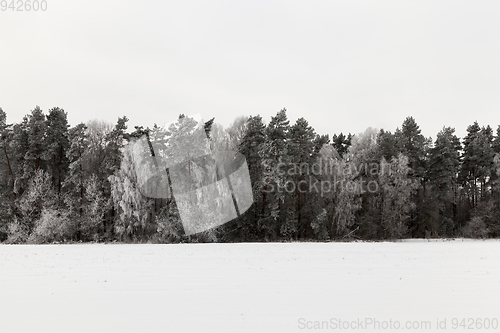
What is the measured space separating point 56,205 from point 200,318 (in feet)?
143

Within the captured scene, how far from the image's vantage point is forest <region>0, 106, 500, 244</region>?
44.9m

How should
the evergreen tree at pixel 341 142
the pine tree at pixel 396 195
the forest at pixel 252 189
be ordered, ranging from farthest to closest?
1. the evergreen tree at pixel 341 142
2. the pine tree at pixel 396 195
3. the forest at pixel 252 189

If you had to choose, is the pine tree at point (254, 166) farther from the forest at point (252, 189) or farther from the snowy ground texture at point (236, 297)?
the snowy ground texture at point (236, 297)

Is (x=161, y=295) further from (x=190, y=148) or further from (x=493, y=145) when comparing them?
(x=493, y=145)

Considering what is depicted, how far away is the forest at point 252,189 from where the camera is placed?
147 ft

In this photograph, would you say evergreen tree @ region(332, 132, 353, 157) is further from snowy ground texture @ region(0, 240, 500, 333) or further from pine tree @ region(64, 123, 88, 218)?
snowy ground texture @ region(0, 240, 500, 333)

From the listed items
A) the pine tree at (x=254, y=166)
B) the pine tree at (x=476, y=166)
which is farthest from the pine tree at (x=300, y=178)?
the pine tree at (x=476, y=166)

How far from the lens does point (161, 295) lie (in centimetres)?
1259

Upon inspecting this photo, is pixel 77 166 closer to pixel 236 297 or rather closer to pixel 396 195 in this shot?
pixel 396 195

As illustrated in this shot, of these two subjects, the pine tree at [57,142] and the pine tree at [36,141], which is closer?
the pine tree at [36,141]

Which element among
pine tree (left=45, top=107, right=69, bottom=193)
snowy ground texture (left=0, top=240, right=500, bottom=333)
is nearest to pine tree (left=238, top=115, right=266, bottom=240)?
pine tree (left=45, top=107, right=69, bottom=193)

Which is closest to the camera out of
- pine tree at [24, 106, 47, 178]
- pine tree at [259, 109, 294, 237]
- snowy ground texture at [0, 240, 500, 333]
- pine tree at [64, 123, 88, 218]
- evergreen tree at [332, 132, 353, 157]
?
snowy ground texture at [0, 240, 500, 333]

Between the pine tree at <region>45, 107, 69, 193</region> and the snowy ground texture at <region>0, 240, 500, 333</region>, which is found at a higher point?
the pine tree at <region>45, 107, 69, 193</region>

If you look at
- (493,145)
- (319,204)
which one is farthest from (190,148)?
(493,145)
